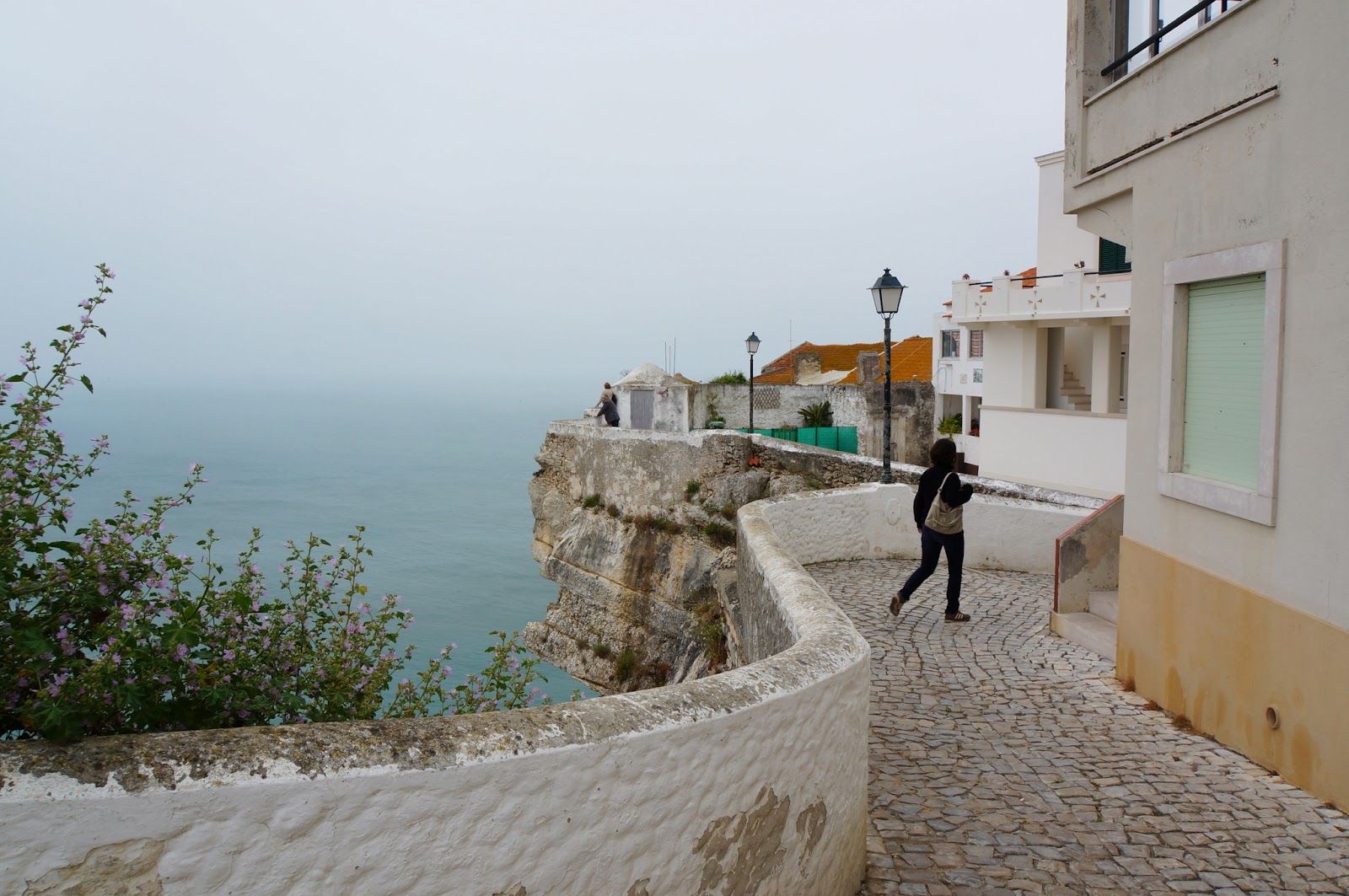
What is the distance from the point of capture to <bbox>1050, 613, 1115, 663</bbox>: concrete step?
7.34 metres

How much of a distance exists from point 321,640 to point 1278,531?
495cm

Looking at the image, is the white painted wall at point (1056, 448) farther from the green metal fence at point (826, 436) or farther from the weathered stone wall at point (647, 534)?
the green metal fence at point (826, 436)

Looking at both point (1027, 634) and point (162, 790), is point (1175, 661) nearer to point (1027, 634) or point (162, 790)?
point (1027, 634)

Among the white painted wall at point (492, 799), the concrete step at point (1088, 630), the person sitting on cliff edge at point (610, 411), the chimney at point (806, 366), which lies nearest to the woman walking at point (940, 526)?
the concrete step at point (1088, 630)

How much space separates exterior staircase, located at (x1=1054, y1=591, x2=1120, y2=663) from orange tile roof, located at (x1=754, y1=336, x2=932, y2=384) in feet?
109

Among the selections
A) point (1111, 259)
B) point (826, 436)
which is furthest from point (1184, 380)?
point (826, 436)

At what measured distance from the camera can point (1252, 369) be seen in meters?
5.33

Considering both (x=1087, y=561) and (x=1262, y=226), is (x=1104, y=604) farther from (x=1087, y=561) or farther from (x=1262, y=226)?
(x=1262, y=226)

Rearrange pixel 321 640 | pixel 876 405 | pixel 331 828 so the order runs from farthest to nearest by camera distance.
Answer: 1. pixel 876 405
2. pixel 321 640
3. pixel 331 828

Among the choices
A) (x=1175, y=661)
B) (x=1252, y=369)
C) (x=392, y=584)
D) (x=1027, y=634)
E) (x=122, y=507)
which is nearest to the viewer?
(x=122, y=507)

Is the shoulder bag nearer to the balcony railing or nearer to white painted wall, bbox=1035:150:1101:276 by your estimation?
the balcony railing

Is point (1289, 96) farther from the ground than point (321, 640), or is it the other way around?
point (1289, 96)

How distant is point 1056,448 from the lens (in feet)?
68.6

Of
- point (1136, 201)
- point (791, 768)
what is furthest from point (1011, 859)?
point (1136, 201)
